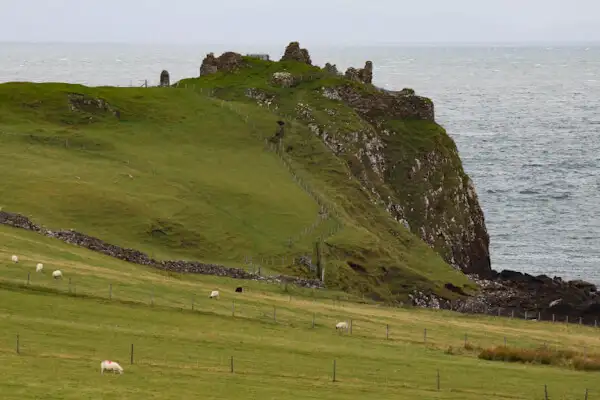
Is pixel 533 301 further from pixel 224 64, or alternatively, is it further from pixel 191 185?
pixel 224 64

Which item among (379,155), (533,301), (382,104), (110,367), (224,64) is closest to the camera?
(110,367)

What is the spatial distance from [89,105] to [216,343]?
80.6 meters

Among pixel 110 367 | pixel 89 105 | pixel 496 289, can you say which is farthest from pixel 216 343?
pixel 89 105

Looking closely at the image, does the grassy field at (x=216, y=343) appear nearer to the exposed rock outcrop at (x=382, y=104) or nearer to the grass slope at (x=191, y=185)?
the grass slope at (x=191, y=185)

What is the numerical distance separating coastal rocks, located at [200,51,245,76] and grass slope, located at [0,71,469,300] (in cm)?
1830

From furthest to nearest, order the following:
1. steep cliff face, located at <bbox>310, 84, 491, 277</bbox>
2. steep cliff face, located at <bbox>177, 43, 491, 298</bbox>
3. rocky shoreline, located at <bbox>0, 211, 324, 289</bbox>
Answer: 1. steep cliff face, located at <bbox>310, 84, 491, 277</bbox>
2. steep cliff face, located at <bbox>177, 43, 491, 298</bbox>
3. rocky shoreline, located at <bbox>0, 211, 324, 289</bbox>

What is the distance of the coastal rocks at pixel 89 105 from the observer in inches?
5212

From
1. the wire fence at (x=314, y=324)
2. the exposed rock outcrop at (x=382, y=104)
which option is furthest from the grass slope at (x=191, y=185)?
the wire fence at (x=314, y=324)

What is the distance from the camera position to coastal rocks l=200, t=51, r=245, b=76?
532 ft

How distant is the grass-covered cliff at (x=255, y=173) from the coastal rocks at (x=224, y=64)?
224 millimetres

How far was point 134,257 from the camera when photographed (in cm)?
8969

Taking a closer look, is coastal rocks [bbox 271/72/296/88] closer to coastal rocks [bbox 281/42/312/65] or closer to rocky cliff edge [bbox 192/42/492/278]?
rocky cliff edge [bbox 192/42/492/278]

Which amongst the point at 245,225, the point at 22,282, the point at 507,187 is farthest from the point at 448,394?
the point at 507,187

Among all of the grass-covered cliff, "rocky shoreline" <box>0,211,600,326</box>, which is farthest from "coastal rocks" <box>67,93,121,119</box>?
"rocky shoreline" <box>0,211,600,326</box>
